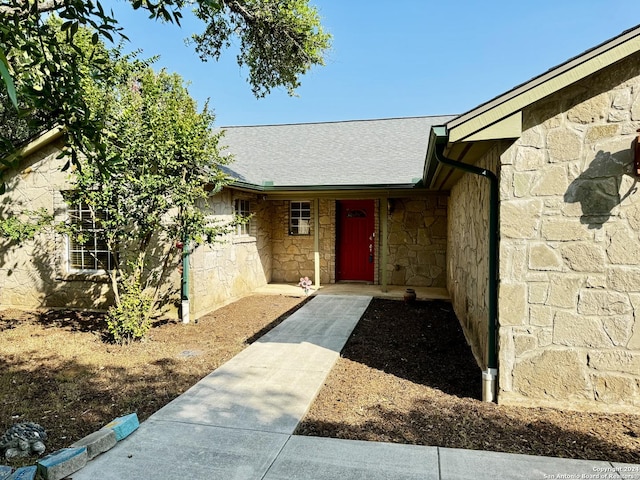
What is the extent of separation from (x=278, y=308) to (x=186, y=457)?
5774 millimetres

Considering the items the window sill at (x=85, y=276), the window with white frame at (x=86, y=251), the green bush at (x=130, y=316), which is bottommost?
the green bush at (x=130, y=316)


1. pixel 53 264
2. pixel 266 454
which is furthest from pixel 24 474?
pixel 53 264

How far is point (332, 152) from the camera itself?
12.5 meters

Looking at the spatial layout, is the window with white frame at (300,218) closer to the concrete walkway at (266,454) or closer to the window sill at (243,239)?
the window sill at (243,239)

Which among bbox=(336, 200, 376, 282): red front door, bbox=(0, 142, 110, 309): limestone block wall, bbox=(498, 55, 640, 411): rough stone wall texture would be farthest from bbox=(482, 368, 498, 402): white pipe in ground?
bbox=(336, 200, 376, 282): red front door

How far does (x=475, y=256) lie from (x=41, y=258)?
28.1ft

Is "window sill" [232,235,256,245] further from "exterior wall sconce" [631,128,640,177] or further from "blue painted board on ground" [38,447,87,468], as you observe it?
"exterior wall sconce" [631,128,640,177]

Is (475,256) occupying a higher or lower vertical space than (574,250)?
lower

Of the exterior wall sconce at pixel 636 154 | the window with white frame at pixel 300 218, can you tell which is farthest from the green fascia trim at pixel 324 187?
the exterior wall sconce at pixel 636 154

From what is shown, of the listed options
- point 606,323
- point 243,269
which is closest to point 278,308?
point 243,269

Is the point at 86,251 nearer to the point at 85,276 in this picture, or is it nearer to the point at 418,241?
the point at 85,276

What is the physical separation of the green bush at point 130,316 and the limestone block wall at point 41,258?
7.47ft

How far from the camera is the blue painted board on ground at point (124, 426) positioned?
10.7ft

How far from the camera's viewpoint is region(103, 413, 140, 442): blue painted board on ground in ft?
Answer: 10.7
